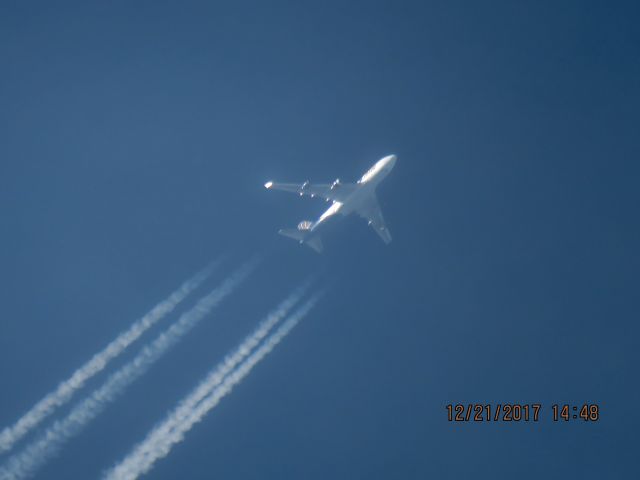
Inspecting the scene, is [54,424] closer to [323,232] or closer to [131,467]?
[131,467]

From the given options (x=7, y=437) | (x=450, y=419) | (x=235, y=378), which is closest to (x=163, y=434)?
(x=235, y=378)

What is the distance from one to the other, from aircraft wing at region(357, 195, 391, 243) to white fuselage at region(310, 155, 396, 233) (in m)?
2.66

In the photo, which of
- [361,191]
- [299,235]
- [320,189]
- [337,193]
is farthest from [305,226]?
[361,191]

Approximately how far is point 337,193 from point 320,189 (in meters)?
2.35

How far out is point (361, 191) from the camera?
247 feet

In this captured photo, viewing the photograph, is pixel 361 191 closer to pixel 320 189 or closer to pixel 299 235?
pixel 320 189

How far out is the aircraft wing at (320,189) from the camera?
74.8m

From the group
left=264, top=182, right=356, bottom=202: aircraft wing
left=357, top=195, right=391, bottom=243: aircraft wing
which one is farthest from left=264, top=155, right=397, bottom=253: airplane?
left=357, top=195, right=391, bottom=243: aircraft wing

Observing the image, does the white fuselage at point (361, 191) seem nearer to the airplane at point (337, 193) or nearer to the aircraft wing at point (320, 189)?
the airplane at point (337, 193)

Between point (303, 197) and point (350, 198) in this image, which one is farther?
point (303, 197)

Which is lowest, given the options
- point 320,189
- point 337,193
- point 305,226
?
point 305,226

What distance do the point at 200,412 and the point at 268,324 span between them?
45.2 feet

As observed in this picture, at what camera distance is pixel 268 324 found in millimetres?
75562

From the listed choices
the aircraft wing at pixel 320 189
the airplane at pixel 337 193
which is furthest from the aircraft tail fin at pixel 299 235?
the aircraft wing at pixel 320 189
